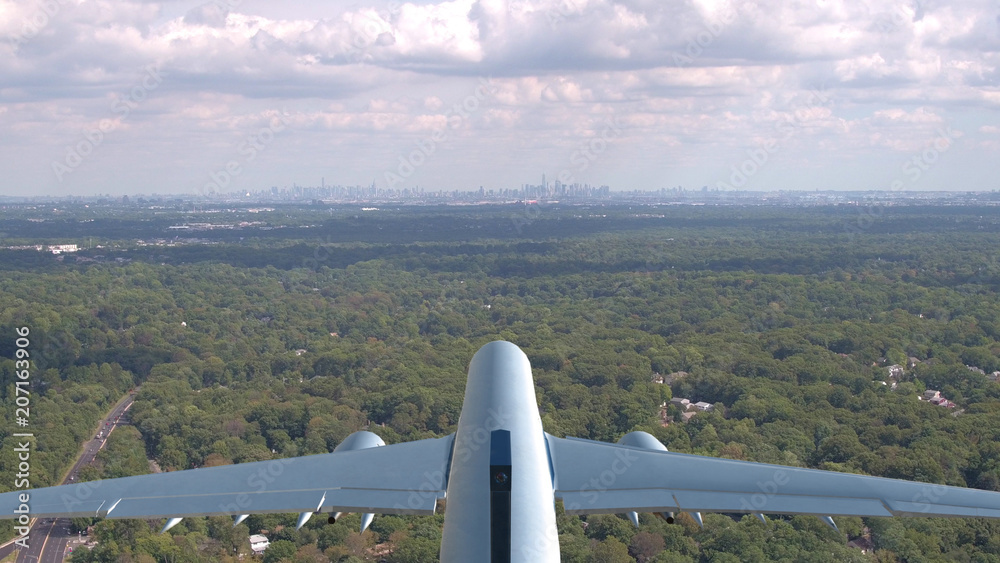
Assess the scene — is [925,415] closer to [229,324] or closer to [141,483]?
[141,483]

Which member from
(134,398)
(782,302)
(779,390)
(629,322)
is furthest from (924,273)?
(134,398)

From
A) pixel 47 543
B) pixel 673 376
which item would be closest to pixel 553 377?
pixel 673 376

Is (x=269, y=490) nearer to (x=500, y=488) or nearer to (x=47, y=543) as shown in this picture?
(x=500, y=488)

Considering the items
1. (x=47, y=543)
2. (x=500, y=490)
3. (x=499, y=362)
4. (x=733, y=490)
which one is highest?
(x=499, y=362)

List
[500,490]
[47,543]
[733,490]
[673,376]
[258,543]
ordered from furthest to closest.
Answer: [673,376]
[258,543]
[47,543]
[733,490]
[500,490]

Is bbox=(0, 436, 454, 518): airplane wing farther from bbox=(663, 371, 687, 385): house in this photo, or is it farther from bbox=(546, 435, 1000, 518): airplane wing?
bbox=(663, 371, 687, 385): house

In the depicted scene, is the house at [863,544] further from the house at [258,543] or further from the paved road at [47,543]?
the paved road at [47,543]
